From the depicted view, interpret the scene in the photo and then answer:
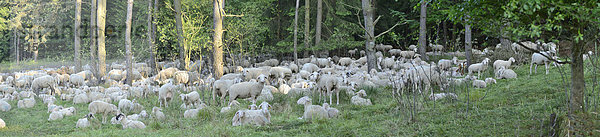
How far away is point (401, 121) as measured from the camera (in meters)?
8.76

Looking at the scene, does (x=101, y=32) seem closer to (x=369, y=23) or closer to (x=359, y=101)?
(x=369, y=23)

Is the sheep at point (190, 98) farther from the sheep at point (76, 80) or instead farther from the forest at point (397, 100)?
the sheep at point (76, 80)

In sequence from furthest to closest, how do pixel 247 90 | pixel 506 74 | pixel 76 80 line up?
pixel 76 80 < pixel 506 74 < pixel 247 90

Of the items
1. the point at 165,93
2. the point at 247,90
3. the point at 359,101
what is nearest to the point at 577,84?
the point at 359,101

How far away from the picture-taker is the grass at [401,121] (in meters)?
7.73

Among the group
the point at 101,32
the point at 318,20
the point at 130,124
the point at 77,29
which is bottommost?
the point at 130,124

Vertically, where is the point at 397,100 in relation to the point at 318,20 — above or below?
below

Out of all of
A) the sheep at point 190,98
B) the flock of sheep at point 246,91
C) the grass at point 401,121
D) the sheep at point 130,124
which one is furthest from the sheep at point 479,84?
the sheep at point 130,124

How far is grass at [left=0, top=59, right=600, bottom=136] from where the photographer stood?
7734 mm

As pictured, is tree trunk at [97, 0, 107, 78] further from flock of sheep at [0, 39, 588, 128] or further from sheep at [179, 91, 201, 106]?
sheep at [179, 91, 201, 106]

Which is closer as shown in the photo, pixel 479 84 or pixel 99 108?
pixel 99 108

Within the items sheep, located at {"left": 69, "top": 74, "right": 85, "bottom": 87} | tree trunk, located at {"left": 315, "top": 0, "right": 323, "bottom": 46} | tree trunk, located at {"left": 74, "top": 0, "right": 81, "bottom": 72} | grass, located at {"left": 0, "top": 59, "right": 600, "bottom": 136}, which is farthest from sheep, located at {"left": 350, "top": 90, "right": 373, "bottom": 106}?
tree trunk, located at {"left": 74, "top": 0, "right": 81, "bottom": 72}

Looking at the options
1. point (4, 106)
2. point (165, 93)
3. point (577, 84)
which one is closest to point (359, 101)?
point (577, 84)

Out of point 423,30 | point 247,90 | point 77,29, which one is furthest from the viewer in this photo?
point 77,29
